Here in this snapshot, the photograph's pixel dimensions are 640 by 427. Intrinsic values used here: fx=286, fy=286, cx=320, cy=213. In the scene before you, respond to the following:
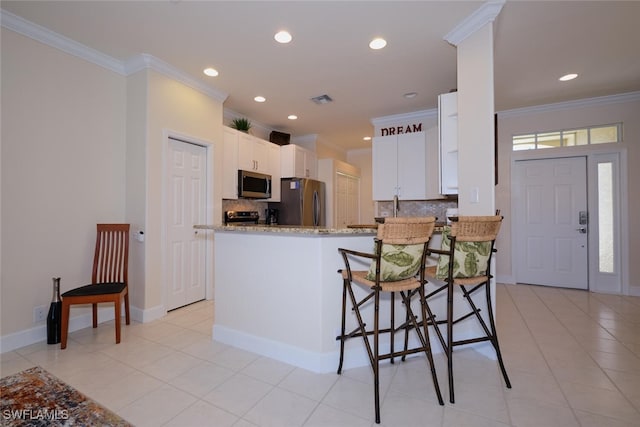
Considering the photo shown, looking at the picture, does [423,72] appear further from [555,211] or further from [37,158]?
[37,158]

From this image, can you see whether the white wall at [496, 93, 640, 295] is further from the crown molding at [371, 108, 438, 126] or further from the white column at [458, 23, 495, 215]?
the white column at [458, 23, 495, 215]

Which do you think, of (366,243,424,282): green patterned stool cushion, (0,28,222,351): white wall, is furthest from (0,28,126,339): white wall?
(366,243,424,282): green patterned stool cushion

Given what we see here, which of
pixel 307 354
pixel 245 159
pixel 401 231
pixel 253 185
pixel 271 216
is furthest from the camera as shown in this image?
pixel 271 216

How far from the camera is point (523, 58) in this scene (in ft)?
9.67

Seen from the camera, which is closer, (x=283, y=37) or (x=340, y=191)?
(x=283, y=37)

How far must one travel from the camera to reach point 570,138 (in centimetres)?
418

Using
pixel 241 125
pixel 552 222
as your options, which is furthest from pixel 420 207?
pixel 241 125

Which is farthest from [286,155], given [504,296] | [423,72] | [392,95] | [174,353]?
[504,296]

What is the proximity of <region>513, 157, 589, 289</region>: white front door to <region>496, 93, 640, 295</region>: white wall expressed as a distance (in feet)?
0.52

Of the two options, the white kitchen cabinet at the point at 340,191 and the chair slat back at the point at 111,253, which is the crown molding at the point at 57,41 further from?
the white kitchen cabinet at the point at 340,191

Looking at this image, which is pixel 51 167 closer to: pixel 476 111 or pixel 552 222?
pixel 476 111

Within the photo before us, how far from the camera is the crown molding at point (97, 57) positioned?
7.68ft

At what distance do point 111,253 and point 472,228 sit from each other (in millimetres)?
3210

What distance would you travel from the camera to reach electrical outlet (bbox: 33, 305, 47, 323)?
97.8 inches
